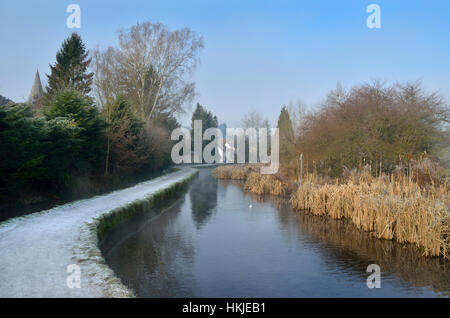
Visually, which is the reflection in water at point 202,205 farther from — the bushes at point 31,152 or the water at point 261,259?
the bushes at point 31,152

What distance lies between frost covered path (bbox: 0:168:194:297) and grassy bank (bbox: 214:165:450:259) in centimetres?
652

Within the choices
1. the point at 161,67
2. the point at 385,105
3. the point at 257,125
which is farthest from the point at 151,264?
the point at 257,125

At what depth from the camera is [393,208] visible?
8469 mm

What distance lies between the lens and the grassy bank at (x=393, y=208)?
7.25 metres

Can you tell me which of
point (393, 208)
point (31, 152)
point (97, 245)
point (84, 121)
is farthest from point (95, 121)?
point (393, 208)

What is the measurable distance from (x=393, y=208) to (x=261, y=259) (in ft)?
11.9

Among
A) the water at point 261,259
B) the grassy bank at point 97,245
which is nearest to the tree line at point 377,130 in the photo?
the water at point 261,259

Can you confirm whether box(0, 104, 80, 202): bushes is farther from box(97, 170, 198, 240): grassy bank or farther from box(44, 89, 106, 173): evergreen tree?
box(97, 170, 198, 240): grassy bank

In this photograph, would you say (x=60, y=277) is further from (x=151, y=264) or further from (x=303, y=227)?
(x=303, y=227)

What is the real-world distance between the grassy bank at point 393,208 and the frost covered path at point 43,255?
652cm

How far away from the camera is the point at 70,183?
11.8 meters

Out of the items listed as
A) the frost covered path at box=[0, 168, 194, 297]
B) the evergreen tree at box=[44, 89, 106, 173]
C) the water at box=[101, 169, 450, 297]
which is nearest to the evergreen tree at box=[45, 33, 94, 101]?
the evergreen tree at box=[44, 89, 106, 173]

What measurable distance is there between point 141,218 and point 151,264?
411cm

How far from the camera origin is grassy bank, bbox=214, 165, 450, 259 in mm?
7254
